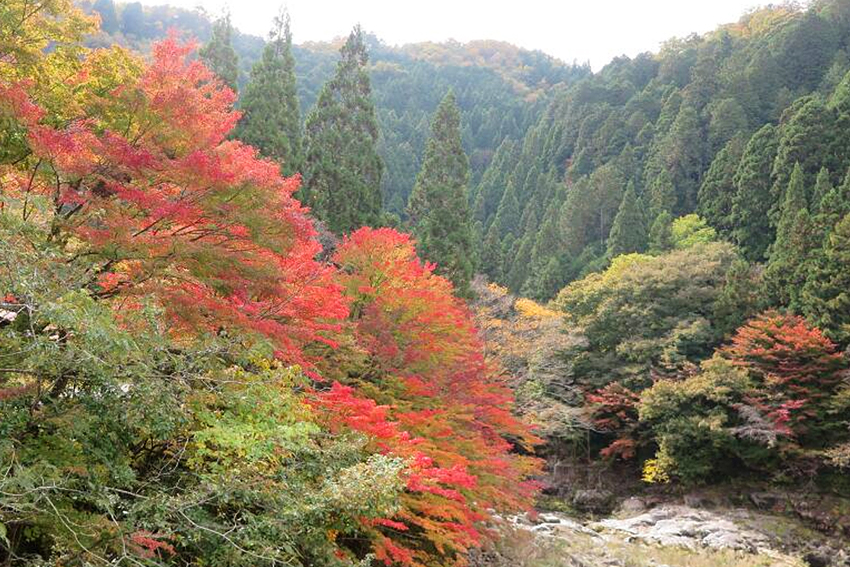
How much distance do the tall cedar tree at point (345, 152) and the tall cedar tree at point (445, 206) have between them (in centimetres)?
233

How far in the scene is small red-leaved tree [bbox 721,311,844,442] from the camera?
70.3 feet

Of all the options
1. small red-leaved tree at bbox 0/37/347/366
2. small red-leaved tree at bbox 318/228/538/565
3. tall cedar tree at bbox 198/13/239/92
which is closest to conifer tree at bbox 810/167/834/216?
small red-leaved tree at bbox 318/228/538/565

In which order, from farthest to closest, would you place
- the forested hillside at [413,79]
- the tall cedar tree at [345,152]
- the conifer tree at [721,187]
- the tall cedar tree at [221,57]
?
the forested hillside at [413,79] < the conifer tree at [721,187] < the tall cedar tree at [221,57] < the tall cedar tree at [345,152]

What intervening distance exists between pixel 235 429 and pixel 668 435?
19860 mm

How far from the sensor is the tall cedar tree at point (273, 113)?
73.5 ft

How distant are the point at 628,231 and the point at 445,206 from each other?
15.0 m

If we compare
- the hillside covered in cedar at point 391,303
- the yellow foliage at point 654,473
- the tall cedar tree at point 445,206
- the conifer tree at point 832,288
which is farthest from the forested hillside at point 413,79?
the conifer tree at point 832,288

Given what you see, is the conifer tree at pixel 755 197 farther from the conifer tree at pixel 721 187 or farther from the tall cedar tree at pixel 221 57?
the tall cedar tree at pixel 221 57

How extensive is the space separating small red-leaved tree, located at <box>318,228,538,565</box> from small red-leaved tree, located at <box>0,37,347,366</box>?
87.3 inches

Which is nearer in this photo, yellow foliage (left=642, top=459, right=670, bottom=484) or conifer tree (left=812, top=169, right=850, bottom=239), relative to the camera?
yellow foliage (left=642, top=459, right=670, bottom=484)

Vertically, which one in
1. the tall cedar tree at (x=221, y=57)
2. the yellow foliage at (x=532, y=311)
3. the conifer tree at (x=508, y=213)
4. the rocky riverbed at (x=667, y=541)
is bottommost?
the rocky riverbed at (x=667, y=541)

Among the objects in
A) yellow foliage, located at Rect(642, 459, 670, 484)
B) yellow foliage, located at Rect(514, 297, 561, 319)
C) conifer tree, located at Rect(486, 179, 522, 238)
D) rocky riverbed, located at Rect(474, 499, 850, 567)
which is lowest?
yellow foliage, located at Rect(642, 459, 670, 484)

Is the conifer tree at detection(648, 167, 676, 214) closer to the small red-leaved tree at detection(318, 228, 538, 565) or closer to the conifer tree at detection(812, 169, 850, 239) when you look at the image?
the conifer tree at detection(812, 169, 850, 239)

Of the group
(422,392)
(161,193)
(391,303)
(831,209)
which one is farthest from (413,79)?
(161,193)
